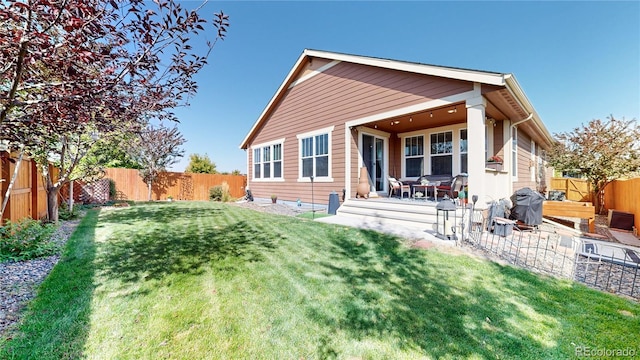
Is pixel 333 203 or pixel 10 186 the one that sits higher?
pixel 10 186

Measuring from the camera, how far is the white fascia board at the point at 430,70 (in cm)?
532

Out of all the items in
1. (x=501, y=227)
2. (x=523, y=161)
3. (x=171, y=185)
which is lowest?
(x=501, y=227)

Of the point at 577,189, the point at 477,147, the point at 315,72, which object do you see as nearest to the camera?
the point at 477,147

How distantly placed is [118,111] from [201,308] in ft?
7.65

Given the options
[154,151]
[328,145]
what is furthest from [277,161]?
[154,151]

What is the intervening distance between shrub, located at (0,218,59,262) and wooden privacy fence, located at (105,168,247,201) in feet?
38.2

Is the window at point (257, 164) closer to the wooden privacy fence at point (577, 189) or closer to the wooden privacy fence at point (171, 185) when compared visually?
the wooden privacy fence at point (171, 185)

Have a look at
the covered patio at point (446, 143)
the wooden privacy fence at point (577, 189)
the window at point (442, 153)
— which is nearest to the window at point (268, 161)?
the covered patio at point (446, 143)

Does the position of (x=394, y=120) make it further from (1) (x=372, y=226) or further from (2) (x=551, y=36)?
(2) (x=551, y=36)

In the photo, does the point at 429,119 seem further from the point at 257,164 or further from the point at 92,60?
the point at 257,164

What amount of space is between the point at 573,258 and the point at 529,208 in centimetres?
248

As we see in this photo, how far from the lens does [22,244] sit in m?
4.29

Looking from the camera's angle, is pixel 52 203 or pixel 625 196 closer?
pixel 52 203

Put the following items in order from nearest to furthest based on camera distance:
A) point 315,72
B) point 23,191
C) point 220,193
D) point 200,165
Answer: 1. point 23,191
2. point 315,72
3. point 220,193
4. point 200,165
